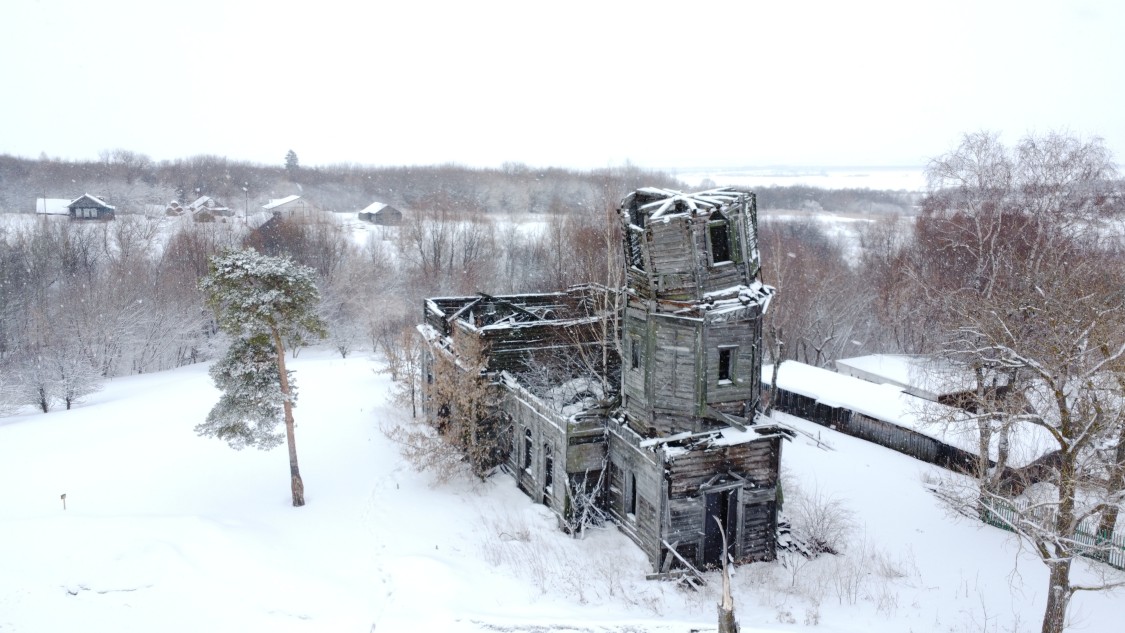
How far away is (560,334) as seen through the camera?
2416 cm

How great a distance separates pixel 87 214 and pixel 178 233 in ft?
38.4

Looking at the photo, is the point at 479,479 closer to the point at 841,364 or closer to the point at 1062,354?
the point at 1062,354

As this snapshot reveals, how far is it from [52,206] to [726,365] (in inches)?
2578

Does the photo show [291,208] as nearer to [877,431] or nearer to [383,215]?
[383,215]

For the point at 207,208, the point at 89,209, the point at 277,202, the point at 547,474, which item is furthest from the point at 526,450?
the point at 277,202

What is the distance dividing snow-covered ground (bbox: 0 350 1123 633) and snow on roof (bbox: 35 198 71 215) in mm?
41073

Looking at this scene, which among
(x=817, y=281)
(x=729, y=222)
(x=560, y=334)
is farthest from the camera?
(x=817, y=281)

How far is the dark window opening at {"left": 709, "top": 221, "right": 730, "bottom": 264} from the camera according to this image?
17.2 m

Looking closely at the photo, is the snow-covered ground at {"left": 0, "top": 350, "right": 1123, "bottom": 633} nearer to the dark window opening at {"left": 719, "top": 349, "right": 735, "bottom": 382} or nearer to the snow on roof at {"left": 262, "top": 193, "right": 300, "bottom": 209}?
Result: the dark window opening at {"left": 719, "top": 349, "right": 735, "bottom": 382}

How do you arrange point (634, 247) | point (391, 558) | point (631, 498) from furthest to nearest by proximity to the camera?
1. point (631, 498)
2. point (634, 247)
3. point (391, 558)

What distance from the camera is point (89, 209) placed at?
5700cm

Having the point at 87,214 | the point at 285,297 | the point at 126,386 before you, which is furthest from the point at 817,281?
the point at 87,214

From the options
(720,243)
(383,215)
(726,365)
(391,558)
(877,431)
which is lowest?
(877,431)

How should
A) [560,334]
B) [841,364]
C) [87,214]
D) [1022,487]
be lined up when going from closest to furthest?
[1022,487] < [560,334] < [841,364] < [87,214]
